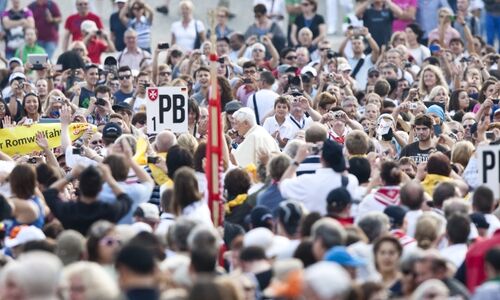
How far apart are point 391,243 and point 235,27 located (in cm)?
2053

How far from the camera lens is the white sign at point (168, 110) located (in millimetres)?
19109

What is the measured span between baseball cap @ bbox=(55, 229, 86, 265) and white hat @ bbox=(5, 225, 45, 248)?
874 mm

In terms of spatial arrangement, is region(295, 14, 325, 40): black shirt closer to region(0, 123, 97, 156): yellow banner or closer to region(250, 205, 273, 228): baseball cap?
region(0, 123, 97, 156): yellow banner

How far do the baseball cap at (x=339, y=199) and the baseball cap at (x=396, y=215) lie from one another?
1.02 ft

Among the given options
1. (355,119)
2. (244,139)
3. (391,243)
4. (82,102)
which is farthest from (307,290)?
(82,102)

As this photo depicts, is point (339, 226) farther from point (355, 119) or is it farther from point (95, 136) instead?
point (355, 119)

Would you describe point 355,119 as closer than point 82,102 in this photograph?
Yes

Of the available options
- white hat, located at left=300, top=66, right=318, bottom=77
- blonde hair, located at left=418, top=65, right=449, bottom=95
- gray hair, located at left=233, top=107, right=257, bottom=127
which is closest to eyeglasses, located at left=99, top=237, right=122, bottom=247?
gray hair, located at left=233, top=107, right=257, bottom=127

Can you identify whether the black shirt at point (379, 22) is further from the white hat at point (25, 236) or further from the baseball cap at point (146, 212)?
the white hat at point (25, 236)

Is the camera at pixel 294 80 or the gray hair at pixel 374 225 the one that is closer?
the gray hair at pixel 374 225

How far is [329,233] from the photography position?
1295 centimetres

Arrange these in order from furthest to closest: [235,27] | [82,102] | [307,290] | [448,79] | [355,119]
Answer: [235,27]
[448,79]
[82,102]
[355,119]
[307,290]

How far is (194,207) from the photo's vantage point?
14.6 m

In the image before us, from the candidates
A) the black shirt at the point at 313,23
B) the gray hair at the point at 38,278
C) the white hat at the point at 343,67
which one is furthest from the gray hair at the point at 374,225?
the black shirt at the point at 313,23
